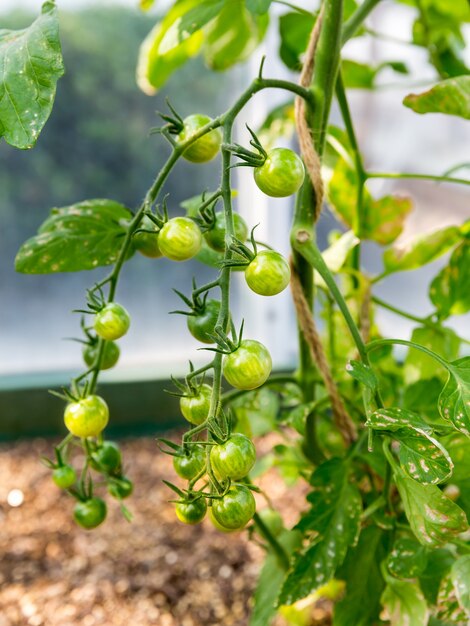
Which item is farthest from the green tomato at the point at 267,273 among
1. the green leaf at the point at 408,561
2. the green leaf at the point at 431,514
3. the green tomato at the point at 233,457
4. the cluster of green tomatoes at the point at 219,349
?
the green leaf at the point at 408,561

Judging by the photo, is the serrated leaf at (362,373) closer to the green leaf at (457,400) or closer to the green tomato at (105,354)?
the green leaf at (457,400)

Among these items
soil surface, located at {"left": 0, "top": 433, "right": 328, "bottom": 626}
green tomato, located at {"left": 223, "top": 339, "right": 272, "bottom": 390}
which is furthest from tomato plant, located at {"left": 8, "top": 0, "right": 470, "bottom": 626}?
soil surface, located at {"left": 0, "top": 433, "right": 328, "bottom": 626}

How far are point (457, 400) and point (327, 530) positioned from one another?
0.25m

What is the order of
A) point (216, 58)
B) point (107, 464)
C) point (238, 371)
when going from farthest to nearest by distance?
point (216, 58), point (107, 464), point (238, 371)

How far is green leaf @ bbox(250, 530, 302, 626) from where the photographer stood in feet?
2.75

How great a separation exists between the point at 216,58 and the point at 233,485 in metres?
0.78

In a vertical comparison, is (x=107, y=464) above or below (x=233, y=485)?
below

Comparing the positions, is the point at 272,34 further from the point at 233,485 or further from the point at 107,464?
the point at 233,485

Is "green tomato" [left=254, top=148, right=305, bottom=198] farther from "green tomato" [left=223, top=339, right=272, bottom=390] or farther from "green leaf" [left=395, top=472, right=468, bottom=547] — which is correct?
"green leaf" [left=395, top=472, right=468, bottom=547]

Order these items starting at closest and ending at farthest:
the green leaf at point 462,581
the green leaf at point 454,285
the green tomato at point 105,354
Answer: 1. the green leaf at point 462,581
2. the green tomato at point 105,354
3. the green leaf at point 454,285

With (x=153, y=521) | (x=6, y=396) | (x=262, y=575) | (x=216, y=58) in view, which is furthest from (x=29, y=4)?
(x=262, y=575)

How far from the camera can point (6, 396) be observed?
5.65ft

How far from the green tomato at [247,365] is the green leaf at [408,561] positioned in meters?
0.30

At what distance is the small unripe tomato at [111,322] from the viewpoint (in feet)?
1.87
